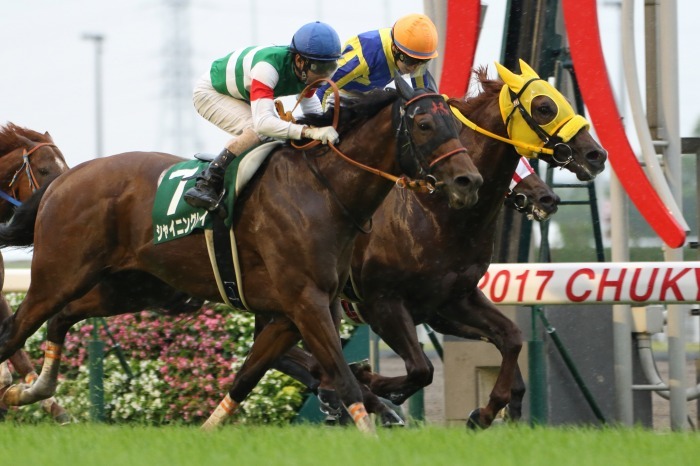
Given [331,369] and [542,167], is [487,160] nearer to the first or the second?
[331,369]

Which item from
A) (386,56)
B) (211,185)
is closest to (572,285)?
(386,56)

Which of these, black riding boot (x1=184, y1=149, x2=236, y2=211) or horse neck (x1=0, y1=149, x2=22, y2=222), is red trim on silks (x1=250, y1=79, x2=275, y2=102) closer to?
black riding boot (x1=184, y1=149, x2=236, y2=211)

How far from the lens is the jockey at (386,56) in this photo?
212 inches

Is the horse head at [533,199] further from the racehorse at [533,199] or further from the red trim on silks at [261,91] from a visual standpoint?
the red trim on silks at [261,91]

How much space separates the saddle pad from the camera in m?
5.08

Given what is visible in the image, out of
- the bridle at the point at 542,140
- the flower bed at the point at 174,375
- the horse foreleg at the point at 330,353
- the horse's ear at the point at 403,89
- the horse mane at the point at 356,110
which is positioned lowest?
the flower bed at the point at 174,375

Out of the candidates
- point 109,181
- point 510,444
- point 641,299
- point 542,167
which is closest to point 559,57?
point 542,167

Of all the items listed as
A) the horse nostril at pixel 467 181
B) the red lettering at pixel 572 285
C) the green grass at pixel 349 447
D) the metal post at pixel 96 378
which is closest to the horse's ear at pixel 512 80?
the red lettering at pixel 572 285

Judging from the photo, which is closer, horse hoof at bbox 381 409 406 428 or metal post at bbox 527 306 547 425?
horse hoof at bbox 381 409 406 428

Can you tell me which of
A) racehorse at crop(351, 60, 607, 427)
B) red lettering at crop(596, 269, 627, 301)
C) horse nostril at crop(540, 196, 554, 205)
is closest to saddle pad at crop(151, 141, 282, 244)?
racehorse at crop(351, 60, 607, 427)

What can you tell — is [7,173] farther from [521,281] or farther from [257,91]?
[521,281]

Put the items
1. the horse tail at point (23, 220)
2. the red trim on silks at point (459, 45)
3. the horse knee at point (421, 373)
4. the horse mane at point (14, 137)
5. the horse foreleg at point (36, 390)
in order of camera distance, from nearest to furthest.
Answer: the horse knee at point (421, 373)
the horse foreleg at point (36, 390)
the horse tail at point (23, 220)
the horse mane at point (14, 137)
the red trim on silks at point (459, 45)

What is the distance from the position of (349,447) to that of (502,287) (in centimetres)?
246

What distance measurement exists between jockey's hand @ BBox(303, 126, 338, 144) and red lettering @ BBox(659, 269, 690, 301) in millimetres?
2146
